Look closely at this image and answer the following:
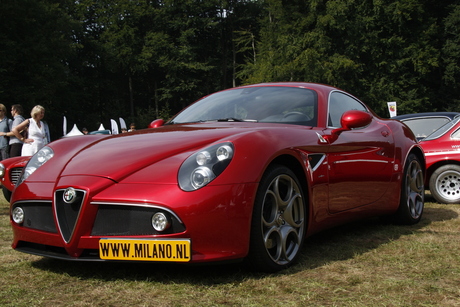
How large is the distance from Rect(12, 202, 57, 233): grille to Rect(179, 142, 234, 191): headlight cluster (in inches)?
34.0

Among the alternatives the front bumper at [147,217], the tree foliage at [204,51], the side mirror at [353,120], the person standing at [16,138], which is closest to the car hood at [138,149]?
the front bumper at [147,217]

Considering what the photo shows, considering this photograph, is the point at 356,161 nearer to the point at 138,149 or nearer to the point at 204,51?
the point at 138,149

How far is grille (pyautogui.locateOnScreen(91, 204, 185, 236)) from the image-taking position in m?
3.11

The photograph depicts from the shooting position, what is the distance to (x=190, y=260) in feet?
10.2

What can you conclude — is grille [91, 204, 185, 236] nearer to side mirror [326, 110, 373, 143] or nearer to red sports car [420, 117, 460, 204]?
side mirror [326, 110, 373, 143]

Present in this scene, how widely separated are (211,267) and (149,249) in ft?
2.19

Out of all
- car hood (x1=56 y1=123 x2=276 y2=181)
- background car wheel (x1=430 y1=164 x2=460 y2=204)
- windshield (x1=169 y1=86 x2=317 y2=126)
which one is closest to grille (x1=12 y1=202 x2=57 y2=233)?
car hood (x1=56 y1=123 x2=276 y2=181)

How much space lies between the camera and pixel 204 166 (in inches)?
128

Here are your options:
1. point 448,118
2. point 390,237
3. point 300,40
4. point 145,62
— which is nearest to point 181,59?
point 145,62

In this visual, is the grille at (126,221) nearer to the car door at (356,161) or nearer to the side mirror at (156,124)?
the car door at (356,161)

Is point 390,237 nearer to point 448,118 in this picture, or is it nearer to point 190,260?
point 190,260

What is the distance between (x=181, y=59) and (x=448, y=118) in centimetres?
4593

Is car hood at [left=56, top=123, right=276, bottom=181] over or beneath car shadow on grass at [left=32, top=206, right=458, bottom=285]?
over

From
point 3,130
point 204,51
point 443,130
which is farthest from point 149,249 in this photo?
point 204,51
